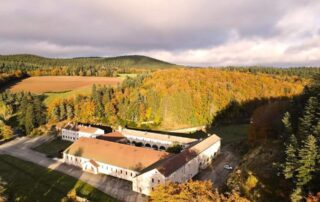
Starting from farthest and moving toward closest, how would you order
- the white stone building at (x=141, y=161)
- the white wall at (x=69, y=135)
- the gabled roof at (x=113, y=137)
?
the white wall at (x=69, y=135)
the gabled roof at (x=113, y=137)
the white stone building at (x=141, y=161)

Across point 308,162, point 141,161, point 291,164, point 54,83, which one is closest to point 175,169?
point 141,161

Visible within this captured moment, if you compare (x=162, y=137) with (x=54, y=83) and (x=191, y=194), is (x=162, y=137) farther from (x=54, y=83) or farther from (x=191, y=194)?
(x=54, y=83)

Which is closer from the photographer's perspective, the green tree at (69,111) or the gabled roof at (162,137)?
the gabled roof at (162,137)

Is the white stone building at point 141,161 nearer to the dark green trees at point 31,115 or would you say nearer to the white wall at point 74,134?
the white wall at point 74,134

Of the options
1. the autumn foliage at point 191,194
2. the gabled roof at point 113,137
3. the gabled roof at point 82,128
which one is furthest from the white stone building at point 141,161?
the autumn foliage at point 191,194

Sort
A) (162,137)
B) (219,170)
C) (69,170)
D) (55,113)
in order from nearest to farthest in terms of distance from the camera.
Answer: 1. (219,170)
2. (69,170)
3. (162,137)
4. (55,113)

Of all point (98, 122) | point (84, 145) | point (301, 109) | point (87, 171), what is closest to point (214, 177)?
point (301, 109)

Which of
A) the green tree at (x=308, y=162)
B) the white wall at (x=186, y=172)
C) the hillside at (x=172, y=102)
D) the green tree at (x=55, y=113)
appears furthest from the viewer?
the hillside at (x=172, y=102)

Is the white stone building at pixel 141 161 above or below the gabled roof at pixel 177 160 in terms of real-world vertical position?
below
